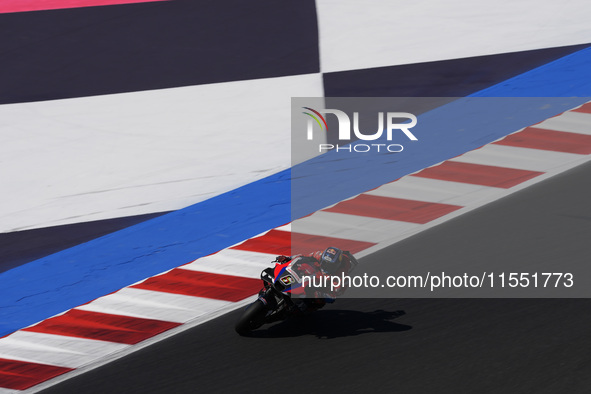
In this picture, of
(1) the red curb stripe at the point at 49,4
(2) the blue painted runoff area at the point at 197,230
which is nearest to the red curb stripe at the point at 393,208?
(2) the blue painted runoff area at the point at 197,230

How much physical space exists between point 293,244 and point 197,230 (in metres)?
1.39

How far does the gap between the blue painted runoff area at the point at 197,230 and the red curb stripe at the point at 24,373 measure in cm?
80

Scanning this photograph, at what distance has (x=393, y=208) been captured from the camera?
1067cm

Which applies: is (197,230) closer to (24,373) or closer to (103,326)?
(103,326)

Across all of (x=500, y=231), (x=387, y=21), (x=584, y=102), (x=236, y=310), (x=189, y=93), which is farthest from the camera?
(x=387, y=21)

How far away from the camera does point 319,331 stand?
852cm

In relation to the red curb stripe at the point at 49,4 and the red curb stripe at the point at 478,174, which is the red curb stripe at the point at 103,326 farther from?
the red curb stripe at the point at 49,4

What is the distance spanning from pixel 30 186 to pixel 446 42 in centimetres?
667

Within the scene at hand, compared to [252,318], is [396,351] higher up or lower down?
lower down

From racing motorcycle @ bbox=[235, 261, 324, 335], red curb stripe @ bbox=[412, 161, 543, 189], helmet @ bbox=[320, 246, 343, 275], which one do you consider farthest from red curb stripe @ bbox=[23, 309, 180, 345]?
red curb stripe @ bbox=[412, 161, 543, 189]

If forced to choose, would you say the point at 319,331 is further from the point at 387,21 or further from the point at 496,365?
the point at 387,21

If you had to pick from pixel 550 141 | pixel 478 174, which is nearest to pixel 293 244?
pixel 478 174

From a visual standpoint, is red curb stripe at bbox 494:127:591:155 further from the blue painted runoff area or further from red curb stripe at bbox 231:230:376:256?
red curb stripe at bbox 231:230:376:256

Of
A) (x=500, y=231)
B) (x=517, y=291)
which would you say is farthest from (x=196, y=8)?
(x=517, y=291)
